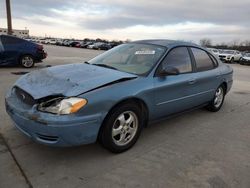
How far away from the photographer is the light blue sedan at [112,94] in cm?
304

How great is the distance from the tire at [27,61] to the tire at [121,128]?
9073mm

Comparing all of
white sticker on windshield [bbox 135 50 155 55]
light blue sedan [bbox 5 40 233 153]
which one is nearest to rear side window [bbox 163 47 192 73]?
light blue sedan [bbox 5 40 233 153]

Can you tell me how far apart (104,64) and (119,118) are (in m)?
1.23

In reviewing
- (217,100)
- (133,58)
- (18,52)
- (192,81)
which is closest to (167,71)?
(133,58)

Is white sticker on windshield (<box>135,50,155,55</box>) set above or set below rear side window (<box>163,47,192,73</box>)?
above

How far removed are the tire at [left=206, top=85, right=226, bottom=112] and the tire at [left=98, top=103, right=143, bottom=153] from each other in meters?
2.42

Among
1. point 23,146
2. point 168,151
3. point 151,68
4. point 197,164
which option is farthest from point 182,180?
point 23,146

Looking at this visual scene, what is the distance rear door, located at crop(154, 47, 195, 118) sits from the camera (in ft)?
13.0

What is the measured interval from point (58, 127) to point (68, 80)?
72 cm

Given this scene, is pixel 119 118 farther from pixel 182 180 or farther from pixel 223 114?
pixel 223 114

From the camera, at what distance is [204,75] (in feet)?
16.3

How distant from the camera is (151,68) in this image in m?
3.95

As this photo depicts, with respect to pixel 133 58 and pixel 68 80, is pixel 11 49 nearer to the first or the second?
pixel 133 58

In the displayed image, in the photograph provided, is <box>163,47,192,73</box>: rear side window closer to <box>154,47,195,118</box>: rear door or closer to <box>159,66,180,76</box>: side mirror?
<box>154,47,195,118</box>: rear door
